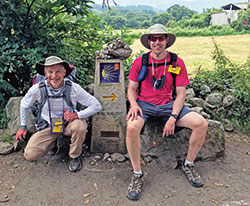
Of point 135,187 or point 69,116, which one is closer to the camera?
point 135,187

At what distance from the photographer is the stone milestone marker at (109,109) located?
3.97 meters

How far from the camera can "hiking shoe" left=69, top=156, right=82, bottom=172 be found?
3.83 meters

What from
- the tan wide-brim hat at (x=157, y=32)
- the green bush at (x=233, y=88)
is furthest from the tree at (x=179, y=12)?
the tan wide-brim hat at (x=157, y=32)

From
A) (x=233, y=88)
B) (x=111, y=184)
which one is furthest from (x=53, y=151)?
(x=233, y=88)

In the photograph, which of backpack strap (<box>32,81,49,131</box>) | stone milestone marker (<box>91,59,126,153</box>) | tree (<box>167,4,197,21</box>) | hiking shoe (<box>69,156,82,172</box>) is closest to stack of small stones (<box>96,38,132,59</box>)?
stone milestone marker (<box>91,59,126,153</box>)

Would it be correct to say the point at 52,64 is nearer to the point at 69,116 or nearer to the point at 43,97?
the point at 43,97

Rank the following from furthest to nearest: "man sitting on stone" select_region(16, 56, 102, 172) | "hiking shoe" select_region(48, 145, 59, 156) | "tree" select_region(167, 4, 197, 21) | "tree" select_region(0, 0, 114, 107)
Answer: "tree" select_region(167, 4, 197, 21) < "tree" select_region(0, 0, 114, 107) < "hiking shoe" select_region(48, 145, 59, 156) < "man sitting on stone" select_region(16, 56, 102, 172)

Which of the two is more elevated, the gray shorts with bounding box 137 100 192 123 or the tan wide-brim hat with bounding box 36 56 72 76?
the tan wide-brim hat with bounding box 36 56 72 76

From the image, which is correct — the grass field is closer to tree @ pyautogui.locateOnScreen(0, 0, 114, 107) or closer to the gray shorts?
tree @ pyautogui.locateOnScreen(0, 0, 114, 107)

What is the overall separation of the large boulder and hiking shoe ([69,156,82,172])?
100cm

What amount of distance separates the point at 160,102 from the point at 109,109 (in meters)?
0.87

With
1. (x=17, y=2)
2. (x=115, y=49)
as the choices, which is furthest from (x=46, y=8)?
(x=115, y=49)

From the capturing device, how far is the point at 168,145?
4.05 metres

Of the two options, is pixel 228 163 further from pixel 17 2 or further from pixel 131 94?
pixel 17 2
